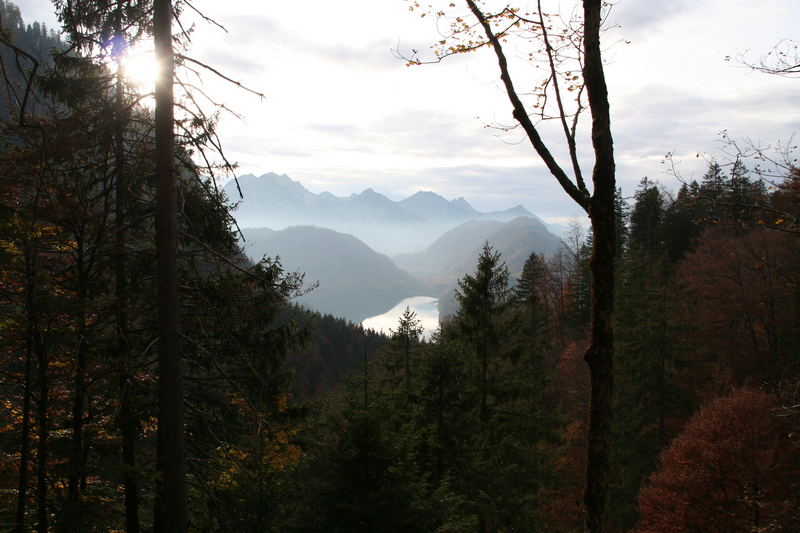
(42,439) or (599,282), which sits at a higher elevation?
(599,282)

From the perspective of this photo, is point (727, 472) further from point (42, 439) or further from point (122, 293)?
point (42, 439)

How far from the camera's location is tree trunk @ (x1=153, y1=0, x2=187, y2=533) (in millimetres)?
4527

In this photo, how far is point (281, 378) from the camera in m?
9.61

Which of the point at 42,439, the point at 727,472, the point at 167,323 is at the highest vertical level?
the point at 167,323

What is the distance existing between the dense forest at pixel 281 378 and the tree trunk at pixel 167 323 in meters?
0.15

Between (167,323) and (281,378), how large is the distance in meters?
5.41

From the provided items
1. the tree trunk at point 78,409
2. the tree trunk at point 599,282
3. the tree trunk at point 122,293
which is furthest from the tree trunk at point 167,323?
the tree trunk at point 599,282

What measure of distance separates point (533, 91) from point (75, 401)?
7.69m

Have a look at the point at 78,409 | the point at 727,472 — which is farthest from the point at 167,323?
the point at 727,472

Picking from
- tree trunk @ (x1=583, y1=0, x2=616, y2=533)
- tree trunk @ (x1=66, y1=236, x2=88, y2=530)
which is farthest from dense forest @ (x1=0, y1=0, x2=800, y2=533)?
tree trunk @ (x1=583, y1=0, x2=616, y2=533)

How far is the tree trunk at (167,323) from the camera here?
453cm

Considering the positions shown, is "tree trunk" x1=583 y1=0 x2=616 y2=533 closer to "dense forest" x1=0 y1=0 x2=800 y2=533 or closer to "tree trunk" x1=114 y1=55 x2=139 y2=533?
"dense forest" x1=0 y1=0 x2=800 y2=533

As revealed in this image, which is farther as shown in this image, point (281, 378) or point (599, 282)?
point (281, 378)

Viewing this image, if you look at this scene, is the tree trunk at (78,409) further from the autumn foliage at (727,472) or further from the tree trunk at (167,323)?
the autumn foliage at (727,472)
